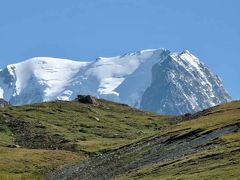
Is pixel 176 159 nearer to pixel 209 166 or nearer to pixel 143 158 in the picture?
pixel 209 166

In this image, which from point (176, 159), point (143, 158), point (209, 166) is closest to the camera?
point (209, 166)

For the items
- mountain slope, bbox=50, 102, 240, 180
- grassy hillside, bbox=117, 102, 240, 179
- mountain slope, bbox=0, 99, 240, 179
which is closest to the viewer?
grassy hillside, bbox=117, 102, 240, 179

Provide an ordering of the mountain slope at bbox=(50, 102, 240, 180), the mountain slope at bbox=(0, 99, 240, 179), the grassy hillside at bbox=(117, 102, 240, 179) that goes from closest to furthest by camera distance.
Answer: the grassy hillside at bbox=(117, 102, 240, 179) → the mountain slope at bbox=(50, 102, 240, 180) → the mountain slope at bbox=(0, 99, 240, 179)

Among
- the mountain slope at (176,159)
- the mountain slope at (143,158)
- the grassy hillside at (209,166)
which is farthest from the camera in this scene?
the mountain slope at (143,158)

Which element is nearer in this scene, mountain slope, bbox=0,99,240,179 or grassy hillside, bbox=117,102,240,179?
grassy hillside, bbox=117,102,240,179

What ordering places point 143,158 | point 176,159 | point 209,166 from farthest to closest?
point 143,158 < point 176,159 < point 209,166

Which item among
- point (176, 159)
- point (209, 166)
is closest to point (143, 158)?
point (176, 159)

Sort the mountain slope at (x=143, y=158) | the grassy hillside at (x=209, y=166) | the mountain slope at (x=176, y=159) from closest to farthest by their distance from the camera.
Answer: the grassy hillside at (x=209, y=166), the mountain slope at (x=176, y=159), the mountain slope at (x=143, y=158)

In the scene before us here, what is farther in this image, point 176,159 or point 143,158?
point 143,158

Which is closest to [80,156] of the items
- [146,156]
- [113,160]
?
[113,160]

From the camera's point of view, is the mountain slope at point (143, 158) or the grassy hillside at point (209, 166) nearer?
the grassy hillside at point (209, 166)

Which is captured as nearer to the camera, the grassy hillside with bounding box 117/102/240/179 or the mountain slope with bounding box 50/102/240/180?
the grassy hillside with bounding box 117/102/240/179

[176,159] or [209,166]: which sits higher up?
[176,159]

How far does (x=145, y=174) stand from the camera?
98.1 m
